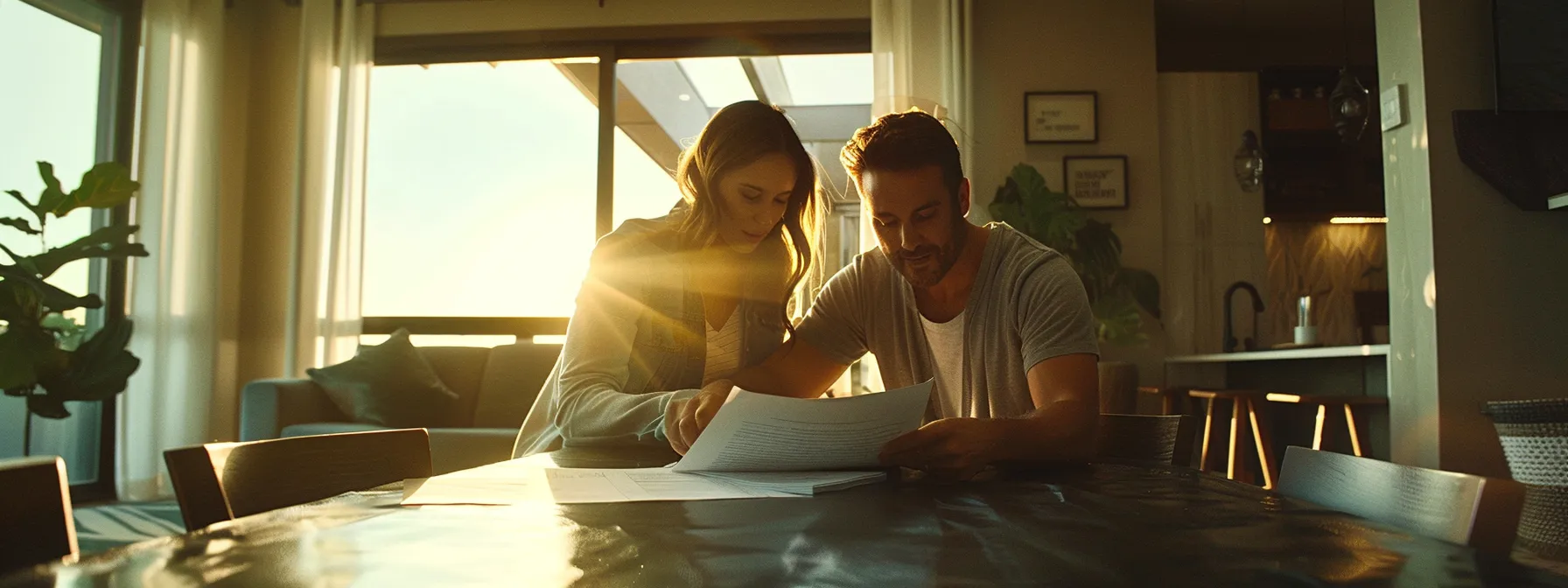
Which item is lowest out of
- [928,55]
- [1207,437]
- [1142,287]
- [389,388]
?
[1207,437]

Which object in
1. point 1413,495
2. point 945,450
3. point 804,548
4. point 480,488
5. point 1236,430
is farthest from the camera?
point 1236,430

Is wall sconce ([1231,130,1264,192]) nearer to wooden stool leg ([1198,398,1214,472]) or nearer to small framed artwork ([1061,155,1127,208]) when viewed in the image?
small framed artwork ([1061,155,1127,208])

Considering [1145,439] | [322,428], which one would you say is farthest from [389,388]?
[1145,439]

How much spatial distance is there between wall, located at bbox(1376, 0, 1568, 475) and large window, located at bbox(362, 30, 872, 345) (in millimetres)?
2981

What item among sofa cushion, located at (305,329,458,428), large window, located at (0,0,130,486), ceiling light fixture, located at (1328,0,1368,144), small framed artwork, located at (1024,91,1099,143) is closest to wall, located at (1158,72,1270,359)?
small framed artwork, located at (1024,91,1099,143)

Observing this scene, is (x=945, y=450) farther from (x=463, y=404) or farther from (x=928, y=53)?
(x=928, y=53)

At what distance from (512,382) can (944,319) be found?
9.85ft

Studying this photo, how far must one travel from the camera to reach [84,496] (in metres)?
4.36

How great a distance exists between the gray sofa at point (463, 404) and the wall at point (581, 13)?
6.01 ft

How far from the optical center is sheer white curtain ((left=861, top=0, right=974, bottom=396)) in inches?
181

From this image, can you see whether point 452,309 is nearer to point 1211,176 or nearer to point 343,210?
point 343,210

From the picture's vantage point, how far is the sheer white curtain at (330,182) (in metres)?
4.88

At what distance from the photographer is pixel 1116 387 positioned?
3.44m

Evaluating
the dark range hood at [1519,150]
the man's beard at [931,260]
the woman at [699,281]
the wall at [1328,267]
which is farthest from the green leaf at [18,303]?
the wall at [1328,267]
